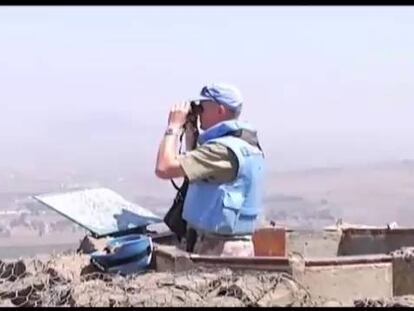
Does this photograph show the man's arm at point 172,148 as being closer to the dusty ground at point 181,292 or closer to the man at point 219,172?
the man at point 219,172

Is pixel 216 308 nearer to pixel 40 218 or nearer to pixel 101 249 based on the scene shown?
pixel 101 249

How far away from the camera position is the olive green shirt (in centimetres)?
734

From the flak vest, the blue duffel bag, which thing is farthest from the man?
the blue duffel bag

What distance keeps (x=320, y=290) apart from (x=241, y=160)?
882mm

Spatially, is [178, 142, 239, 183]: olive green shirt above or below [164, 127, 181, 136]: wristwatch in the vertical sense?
below

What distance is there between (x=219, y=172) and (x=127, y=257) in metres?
0.77

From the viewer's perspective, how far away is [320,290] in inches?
279

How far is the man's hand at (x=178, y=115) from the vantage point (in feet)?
24.9

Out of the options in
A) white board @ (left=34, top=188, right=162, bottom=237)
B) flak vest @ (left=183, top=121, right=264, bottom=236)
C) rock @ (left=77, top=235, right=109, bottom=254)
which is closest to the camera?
flak vest @ (left=183, top=121, right=264, bottom=236)

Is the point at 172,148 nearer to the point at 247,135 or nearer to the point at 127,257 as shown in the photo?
the point at 247,135

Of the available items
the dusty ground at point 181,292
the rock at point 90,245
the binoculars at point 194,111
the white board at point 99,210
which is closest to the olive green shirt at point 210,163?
the binoculars at point 194,111

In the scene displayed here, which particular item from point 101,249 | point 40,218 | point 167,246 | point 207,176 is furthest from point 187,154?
point 40,218

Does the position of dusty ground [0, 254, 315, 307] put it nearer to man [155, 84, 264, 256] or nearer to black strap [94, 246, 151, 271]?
black strap [94, 246, 151, 271]

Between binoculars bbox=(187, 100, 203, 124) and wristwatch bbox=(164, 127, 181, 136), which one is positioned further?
binoculars bbox=(187, 100, 203, 124)
